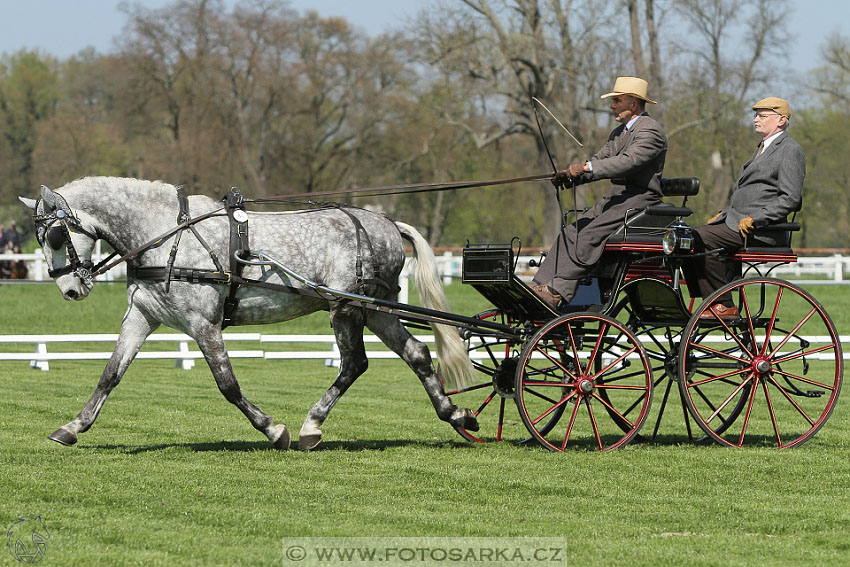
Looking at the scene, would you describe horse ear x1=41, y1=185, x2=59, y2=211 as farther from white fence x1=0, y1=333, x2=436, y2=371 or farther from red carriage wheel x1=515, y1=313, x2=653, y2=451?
white fence x1=0, y1=333, x2=436, y2=371

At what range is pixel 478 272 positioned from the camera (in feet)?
27.3

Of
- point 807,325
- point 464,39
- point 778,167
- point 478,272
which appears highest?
point 464,39

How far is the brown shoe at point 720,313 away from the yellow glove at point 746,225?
20.6 inches

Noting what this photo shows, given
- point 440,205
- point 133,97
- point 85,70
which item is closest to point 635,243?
point 133,97

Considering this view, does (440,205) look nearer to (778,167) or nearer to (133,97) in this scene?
(133,97)

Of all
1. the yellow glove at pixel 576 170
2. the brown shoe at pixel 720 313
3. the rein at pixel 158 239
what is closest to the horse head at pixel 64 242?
the rein at pixel 158 239

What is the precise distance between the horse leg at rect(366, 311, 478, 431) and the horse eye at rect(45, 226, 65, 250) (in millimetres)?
2176

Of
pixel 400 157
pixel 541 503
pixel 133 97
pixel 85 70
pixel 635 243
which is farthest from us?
pixel 85 70

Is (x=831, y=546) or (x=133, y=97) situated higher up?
(x=133, y=97)

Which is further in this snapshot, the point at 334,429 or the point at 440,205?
the point at 440,205

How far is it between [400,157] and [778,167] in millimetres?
38643

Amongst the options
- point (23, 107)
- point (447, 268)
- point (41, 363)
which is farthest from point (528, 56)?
point (23, 107)

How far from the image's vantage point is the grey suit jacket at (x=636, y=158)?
8.22 meters

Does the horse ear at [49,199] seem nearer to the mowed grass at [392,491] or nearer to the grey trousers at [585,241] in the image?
the mowed grass at [392,491]
